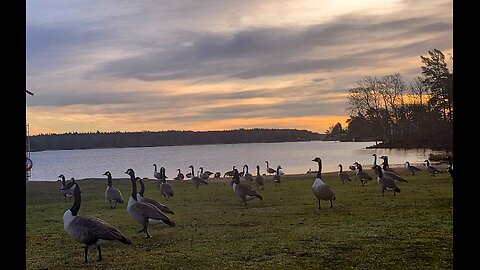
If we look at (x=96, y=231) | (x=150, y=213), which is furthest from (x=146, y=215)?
(x=96, y=231)

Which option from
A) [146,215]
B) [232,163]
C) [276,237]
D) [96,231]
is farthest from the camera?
[232,163]

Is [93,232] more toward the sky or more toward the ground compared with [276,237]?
more toward the sky

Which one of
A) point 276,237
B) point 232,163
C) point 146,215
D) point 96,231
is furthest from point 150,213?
point 232,163

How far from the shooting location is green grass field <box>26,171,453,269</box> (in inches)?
282

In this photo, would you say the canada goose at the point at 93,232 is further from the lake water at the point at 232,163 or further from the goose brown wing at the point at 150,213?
the lake water at the point at 232,163

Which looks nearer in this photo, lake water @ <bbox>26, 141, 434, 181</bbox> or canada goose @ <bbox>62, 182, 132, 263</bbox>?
canada goose @ <bbox>62, 182, 132, 263</bbox>

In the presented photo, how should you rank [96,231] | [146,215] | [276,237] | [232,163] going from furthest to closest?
1. [232,163]
2. [146,215]
3. [276,237]
4. [96,231]

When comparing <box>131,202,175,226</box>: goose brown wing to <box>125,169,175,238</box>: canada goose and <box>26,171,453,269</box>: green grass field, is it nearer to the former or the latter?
<box>125,169,175,238</box>: canada goose

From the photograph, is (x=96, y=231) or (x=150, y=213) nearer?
(x=96, y=231)

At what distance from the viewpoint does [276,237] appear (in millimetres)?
9102

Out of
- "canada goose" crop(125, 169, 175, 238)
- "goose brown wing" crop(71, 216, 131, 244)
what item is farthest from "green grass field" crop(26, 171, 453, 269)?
"goose brown wing" crop(71, 216, 131, 244)

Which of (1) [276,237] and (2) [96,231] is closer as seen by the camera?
(2) [96,231]

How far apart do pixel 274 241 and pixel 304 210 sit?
454 cm

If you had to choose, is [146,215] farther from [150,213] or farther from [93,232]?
[93,232]
